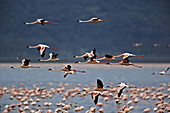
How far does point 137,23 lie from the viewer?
150 metres

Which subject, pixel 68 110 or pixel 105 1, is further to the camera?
pixel 105 1

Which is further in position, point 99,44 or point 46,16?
point 46,16

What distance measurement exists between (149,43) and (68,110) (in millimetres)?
Result: 119850

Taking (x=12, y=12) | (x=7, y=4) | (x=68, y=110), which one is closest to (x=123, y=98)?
(x=68, y=110)

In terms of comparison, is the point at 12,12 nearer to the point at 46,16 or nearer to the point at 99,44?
the point at 46,16

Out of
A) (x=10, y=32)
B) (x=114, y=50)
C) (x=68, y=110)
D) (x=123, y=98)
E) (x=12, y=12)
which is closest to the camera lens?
(x=68, y=110)

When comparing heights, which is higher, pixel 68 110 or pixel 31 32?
pixel 31 32

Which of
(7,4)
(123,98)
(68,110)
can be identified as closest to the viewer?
(68,110)

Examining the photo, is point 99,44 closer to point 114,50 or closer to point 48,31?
point 114,50

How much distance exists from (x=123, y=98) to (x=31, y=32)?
117212 millimetres

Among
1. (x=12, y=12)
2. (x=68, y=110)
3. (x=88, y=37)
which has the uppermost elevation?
(x=12, y=12)

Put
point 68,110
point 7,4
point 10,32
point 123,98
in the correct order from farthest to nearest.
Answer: point 7,4 < point 10,32 < point 123,98 < point 68,110

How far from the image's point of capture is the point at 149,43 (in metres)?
141

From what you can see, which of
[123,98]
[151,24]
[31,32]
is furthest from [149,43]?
[123,98]
